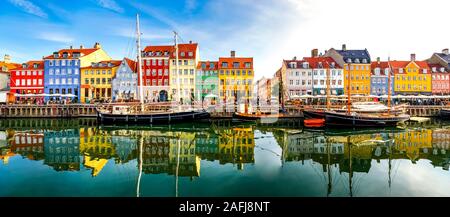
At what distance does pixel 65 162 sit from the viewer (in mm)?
15500

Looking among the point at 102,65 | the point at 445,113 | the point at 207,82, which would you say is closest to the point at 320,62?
the point at 445,113

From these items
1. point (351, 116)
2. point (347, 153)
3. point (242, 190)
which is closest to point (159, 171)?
point (242, 190)

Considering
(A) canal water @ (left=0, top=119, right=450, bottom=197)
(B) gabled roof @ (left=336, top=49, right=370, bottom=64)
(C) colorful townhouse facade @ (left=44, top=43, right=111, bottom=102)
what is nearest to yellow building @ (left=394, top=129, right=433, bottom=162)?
(A) canal water @ (left=0, top=119, right=450, bottom=197)

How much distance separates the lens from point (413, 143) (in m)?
20.8

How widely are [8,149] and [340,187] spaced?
72.1 ft

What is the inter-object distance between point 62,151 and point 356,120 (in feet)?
96.3

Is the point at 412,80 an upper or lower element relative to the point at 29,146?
upper

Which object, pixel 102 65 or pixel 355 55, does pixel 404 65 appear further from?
pixel 102 65

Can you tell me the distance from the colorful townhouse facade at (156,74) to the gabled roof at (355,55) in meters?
40.0

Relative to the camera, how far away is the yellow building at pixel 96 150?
14.9 metres

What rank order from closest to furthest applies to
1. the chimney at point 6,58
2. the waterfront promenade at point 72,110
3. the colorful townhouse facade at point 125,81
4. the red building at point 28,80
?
1. the waterfront promenade at point 72,110
2. the colorful townhouse facade at point 125,81
3. the red building at point 28,80
4. the chimney at point 6,58

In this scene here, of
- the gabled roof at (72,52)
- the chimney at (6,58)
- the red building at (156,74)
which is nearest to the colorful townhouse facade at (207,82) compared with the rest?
the red building at (156,74)

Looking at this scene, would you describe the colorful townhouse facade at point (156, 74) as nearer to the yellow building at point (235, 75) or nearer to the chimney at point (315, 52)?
the yellow building at point (235, 75)

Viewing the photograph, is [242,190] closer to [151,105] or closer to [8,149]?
[8,149]
